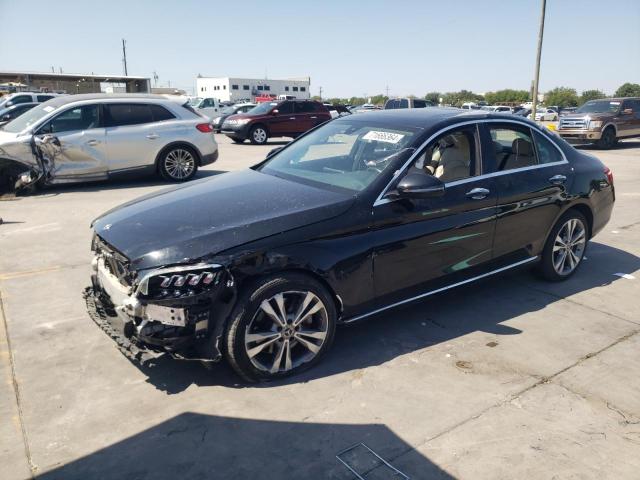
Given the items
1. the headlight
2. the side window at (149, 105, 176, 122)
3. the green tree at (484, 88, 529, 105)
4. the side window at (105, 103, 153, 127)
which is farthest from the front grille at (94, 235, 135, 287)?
the green tree at (484, 88, 529, 105)

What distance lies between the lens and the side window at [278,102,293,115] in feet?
65.8

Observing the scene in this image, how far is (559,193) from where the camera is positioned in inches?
192

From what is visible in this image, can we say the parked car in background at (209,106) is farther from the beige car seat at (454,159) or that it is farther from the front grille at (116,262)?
the front grille at (116,262)

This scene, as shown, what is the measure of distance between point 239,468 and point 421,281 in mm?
1951

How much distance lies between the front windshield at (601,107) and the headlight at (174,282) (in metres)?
20.3

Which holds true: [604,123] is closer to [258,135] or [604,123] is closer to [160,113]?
[258,135]

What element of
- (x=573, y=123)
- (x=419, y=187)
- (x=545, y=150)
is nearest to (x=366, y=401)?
(x=419, y=187)

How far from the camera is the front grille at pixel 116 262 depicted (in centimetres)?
319

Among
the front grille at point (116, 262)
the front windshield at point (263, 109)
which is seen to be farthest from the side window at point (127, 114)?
the front windshield at point (263, 109)

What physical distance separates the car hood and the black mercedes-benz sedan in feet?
0.04

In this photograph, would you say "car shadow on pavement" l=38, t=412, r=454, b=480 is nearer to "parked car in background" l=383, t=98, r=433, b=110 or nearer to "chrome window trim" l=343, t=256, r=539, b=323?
"chrome window trim" l=343, t=256, r=539, b=323

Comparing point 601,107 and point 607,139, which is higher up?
point 601,107

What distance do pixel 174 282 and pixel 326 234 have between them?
1.01 metres

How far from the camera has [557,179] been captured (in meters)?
4.88
